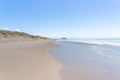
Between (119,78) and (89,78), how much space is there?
1.10m

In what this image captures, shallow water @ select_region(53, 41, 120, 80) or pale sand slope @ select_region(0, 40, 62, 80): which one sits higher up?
pale sand slope @ select_region(0, 40, 62, 80)

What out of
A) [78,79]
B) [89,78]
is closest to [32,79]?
[78,79]

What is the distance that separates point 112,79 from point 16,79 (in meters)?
3.31

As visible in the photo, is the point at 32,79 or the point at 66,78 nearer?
the point at 32,79

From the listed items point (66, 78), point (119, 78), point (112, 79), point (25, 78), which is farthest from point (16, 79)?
point (119, 78)

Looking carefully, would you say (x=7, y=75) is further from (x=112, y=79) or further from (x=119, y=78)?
(x=119, y=78)

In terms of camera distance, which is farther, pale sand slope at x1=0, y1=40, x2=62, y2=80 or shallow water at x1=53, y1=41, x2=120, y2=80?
shallow water at x1=53, y1=41, x2=120, y2=80

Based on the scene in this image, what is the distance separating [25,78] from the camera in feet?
12.9

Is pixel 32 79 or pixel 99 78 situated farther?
pixel 99 78

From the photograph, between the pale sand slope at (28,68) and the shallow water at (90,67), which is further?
the shallow water at (90,67)

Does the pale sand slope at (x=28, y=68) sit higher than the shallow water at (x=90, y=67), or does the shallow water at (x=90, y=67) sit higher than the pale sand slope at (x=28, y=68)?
the pale sand slope at (x=28, y=68)

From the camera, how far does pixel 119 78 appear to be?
172 inches

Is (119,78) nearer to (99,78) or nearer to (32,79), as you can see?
(99,78)

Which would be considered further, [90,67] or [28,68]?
[90,67]
